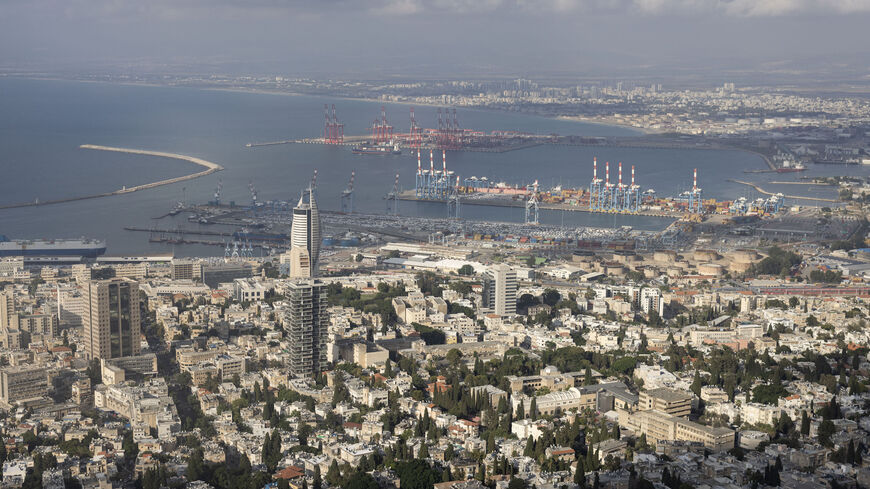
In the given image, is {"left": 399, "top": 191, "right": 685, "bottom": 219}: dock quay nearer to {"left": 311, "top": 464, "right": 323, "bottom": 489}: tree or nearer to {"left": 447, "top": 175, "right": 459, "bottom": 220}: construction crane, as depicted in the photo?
{"left": 447, "top": 175, "right": 459, "bottom": 220}: construction crane

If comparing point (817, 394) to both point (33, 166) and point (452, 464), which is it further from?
point (33, 166)

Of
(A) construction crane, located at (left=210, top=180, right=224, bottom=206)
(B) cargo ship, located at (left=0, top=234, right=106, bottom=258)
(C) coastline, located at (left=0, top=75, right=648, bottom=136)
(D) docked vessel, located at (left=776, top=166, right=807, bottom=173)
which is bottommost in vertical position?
(B) cargo ship, located at (left=0, top=234, right=106, bottom=258)

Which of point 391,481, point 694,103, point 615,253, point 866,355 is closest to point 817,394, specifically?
point 866,355

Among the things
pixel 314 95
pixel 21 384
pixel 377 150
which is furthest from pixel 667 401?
pixel 314 95

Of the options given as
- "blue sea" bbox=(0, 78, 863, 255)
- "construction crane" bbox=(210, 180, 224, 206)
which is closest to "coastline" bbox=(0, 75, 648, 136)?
"blue sea" bbox=(0, 78, 863, 255)

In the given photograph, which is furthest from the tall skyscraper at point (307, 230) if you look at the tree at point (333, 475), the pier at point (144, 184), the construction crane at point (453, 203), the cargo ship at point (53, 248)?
the pier at point (144, 184)

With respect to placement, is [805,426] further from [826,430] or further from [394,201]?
[394,201]

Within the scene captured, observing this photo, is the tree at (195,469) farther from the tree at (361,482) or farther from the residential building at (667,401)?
the residential building at (667,401)
